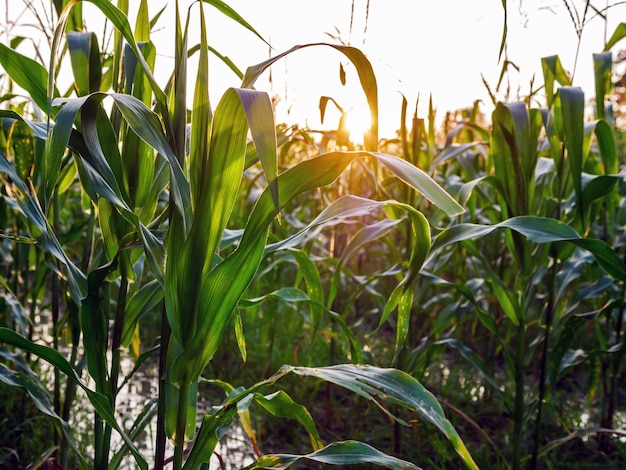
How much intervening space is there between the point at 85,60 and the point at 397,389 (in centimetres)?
66

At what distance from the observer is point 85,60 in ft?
3.14

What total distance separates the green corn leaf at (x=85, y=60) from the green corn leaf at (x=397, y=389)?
536 millimetres

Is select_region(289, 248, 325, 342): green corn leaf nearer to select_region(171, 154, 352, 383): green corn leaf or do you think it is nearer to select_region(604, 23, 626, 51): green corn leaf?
select_region(171, 154, 352, 383): green corn leaf

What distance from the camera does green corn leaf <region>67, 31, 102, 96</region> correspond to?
3.07 ft

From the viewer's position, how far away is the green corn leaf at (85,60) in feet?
3.07

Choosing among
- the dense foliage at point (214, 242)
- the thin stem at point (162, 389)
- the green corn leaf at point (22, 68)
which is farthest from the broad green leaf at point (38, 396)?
the green corn leaf at point (22, 68)

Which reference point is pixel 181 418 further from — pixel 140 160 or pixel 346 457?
pixel 140 160

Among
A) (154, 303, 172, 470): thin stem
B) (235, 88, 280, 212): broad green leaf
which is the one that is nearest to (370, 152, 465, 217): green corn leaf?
(235, 88, 280, 212): broad green leaf

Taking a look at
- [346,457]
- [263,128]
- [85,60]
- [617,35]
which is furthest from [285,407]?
[617,35]

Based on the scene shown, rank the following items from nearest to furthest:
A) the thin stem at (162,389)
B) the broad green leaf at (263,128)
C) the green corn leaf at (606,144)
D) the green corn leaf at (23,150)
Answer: the broad green leaf at (263,128) < the thin stem at (162,389) < the green corn leaf at (23,150) < the green corn leaf at (606,144)

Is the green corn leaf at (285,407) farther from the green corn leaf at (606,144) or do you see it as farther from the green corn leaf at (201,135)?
the green corn leaf at (606,144)

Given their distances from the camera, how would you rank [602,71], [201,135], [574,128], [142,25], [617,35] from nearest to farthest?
[201,135], [142,25], [574,128], [602,71], [617,35]

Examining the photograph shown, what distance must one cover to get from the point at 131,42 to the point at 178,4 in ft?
0.24

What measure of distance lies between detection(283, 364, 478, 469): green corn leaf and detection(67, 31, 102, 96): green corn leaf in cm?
54
